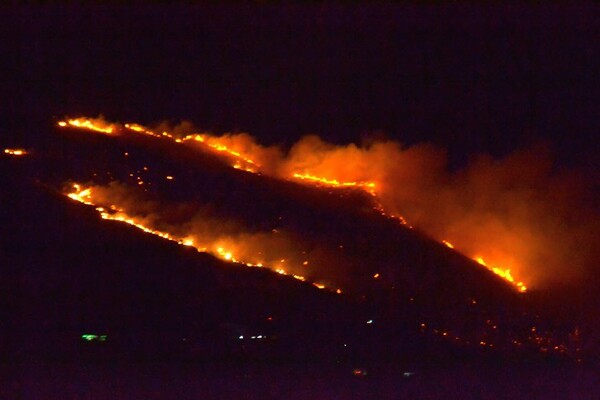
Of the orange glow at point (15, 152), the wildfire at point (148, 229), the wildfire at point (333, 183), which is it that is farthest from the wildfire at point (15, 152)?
the wildfire at point (333, 183)

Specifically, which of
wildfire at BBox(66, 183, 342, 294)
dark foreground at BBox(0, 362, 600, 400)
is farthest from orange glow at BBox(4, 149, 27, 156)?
dark foreground at BBox(0, 362, 600, 400)

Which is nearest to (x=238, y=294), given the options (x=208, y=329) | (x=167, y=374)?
(x=208, y=329)

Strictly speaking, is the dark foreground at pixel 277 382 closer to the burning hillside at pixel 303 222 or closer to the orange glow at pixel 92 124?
the burning hillside at pixel 303 222

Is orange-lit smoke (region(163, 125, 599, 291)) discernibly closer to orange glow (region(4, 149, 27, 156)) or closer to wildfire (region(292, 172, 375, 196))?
wildfire (region(292, 172, 375, 196))

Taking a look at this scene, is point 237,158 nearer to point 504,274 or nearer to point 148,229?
point 148,229

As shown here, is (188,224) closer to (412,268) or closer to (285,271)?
(285,271)
